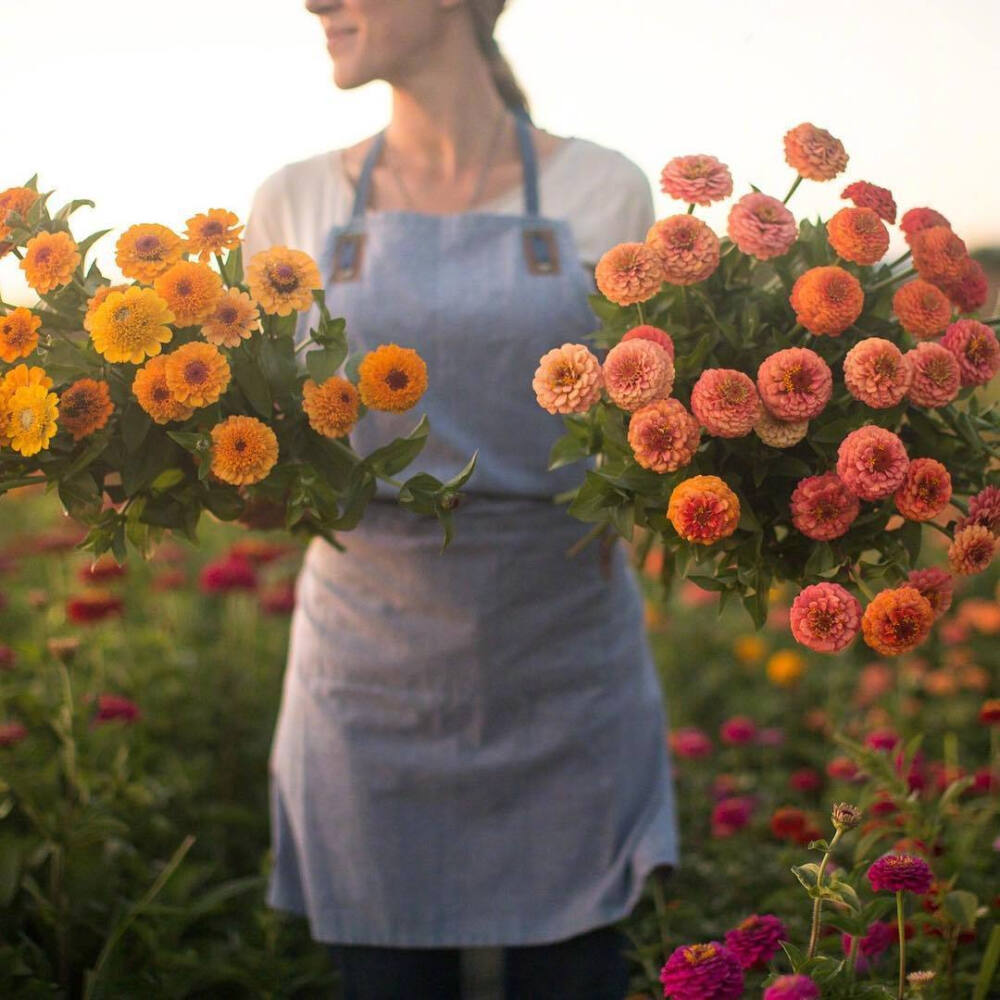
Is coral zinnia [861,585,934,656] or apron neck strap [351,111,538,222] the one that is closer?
coral zinnia [861,585,934,656]

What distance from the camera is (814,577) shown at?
957 mm

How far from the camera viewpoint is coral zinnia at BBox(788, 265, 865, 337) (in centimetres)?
94

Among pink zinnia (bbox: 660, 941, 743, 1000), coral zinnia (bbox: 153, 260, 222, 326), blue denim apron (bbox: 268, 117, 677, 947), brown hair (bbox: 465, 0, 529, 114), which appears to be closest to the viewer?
pink zinnia (bbox: 660, 941, 743, 1000)

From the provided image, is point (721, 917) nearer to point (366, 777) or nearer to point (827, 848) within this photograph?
point (366, 777)

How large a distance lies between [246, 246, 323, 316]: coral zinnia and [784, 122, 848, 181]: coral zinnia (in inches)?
17.6

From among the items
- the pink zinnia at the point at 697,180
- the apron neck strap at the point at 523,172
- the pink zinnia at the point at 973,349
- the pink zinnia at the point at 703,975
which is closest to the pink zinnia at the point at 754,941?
the pink zinnia at the point at 703,975

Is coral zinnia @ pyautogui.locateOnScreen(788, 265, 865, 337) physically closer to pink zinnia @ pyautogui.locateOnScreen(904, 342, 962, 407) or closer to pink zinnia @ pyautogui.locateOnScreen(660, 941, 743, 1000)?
pink zinnia @ pyautogui.locateOnScreen(904, 342, 962, 407)

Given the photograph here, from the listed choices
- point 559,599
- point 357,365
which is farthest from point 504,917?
point 357,365

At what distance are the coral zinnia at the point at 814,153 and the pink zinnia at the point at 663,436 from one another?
0.91ft

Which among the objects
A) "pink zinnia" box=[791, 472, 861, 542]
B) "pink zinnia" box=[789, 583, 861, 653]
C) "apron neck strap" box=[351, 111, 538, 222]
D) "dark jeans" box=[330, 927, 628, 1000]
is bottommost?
"dark jeans" box=[330, 927, 628, 1000]

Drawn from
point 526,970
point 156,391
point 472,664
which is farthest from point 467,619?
point 156,391

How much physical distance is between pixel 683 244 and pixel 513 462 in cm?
49

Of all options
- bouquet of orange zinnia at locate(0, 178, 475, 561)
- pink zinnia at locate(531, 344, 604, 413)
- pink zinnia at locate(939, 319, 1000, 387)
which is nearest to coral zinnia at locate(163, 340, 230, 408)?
bouquet of orange zinnia at locate(0, 178, 475, 561)

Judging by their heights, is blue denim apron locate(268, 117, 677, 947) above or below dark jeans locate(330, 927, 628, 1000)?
above
